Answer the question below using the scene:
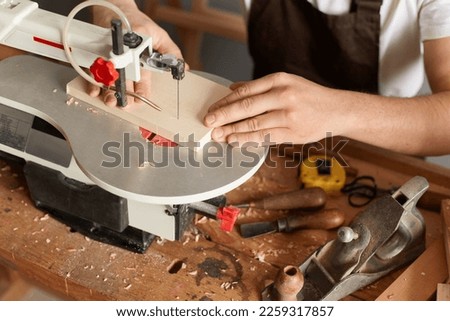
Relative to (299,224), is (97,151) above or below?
above

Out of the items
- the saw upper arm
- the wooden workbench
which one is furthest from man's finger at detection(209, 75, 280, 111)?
the saw upper arm

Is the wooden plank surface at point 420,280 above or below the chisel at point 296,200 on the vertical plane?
below

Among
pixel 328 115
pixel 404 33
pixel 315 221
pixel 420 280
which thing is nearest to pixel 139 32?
pixel 328 115

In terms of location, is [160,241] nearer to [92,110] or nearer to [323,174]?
[92,110]

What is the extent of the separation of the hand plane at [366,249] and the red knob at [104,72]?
0.52m

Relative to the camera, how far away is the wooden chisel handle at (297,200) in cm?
139

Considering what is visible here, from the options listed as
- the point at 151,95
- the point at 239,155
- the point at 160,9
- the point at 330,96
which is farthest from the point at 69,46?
the point at 160,9

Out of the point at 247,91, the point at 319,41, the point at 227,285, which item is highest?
the point at 247,91

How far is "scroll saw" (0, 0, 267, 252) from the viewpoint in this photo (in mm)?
1155

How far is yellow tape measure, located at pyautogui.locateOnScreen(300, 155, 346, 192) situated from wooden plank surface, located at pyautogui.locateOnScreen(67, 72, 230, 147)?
1.00 ft

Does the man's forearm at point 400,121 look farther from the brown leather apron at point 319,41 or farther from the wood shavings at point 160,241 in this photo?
the wood shavings at point 160,241

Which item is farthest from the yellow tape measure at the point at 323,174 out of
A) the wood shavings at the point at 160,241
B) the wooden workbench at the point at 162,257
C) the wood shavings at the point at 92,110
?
the wood shavings at the point at 92,110

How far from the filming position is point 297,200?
1.39m

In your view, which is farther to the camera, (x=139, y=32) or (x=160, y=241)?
(x=139, y=32)
